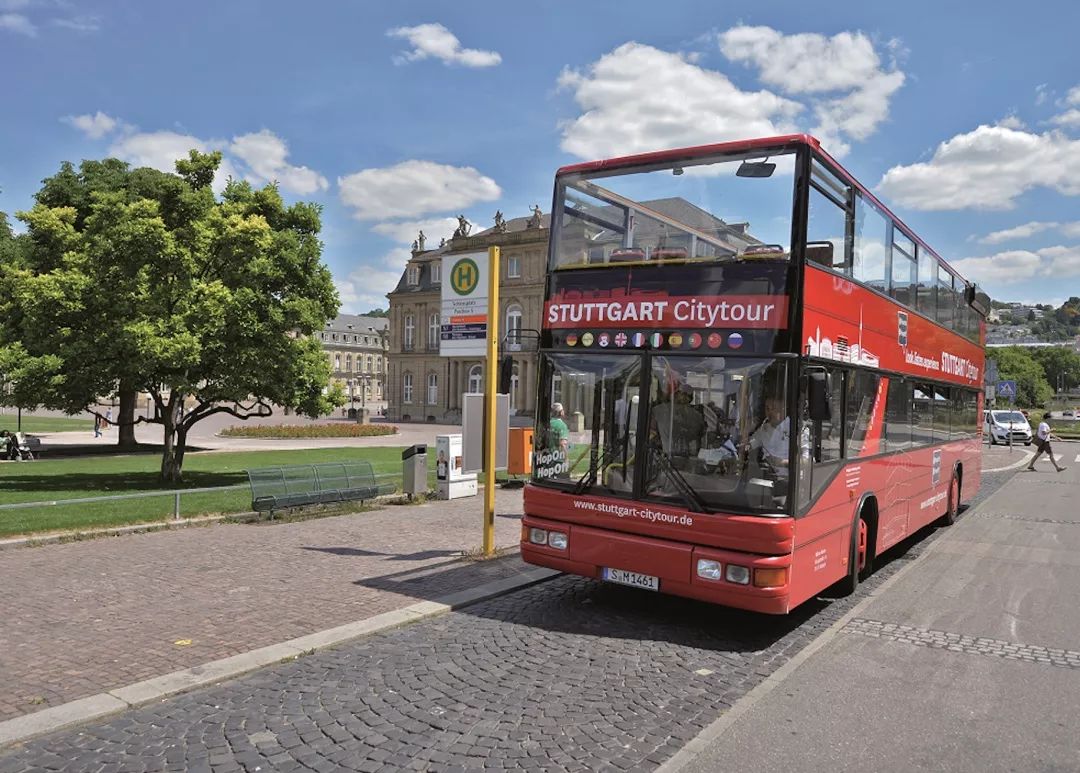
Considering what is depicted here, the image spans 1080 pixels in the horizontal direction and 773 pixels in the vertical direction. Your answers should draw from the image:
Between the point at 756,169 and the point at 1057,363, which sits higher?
the point at 1057,363

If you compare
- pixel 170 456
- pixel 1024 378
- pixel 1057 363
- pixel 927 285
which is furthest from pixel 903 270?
pixel 1057 363

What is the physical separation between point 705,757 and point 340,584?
495cm

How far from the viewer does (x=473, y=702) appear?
5121 mm

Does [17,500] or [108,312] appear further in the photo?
[108,312]

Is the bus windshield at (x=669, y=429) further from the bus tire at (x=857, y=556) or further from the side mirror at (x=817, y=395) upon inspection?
the bus tire at (x=857, y=556)

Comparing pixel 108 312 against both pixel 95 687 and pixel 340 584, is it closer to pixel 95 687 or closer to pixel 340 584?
pixel 340 584

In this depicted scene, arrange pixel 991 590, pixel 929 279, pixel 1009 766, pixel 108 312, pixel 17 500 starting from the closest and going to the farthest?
pixel 1009 766 < pixel 991 590 < pixel 929 279 < pixel 17 500 < pixel 108 312

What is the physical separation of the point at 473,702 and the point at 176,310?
14.3 meters

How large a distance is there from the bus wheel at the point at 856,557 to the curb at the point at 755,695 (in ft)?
0.66

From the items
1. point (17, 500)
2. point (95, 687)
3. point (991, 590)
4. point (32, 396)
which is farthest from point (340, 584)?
point (32, 396)

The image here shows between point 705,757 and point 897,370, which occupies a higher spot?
point 897,370

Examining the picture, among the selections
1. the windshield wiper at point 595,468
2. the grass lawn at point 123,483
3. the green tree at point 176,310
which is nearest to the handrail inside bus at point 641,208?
the windshield wiper at point 595,468

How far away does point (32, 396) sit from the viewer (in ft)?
59.3

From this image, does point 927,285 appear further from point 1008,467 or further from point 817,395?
point 1008,467
